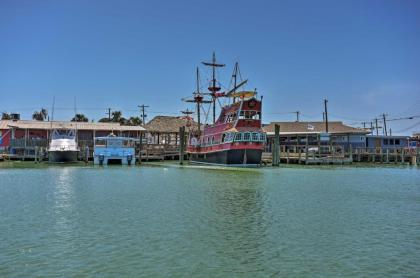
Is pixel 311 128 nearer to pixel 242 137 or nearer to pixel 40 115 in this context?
pixel 242 137

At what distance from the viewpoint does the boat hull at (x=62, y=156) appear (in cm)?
5266

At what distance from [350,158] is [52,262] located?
52830 mm

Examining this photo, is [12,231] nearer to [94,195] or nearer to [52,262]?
[52,262]

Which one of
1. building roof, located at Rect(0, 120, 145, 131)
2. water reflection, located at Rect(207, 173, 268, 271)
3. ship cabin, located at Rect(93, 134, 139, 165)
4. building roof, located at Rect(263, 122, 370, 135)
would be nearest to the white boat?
building roof, located at Rect(0, 120, 145, 131)

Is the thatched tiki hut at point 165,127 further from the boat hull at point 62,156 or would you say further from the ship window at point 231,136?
the ship window at point 231,136

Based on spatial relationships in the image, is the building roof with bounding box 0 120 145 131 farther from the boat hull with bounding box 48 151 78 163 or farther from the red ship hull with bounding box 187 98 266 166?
the red ship hull with bounding box 187 98 266 166

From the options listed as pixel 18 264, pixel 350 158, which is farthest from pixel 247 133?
pixel 18 264

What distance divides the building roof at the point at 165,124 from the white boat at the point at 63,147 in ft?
59.1

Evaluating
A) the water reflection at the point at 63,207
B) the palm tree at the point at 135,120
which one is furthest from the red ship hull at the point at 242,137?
the palm tree at the point at 135,120

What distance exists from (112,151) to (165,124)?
2517cm

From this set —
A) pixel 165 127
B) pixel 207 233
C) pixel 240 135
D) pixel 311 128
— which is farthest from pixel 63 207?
pixel 311 128

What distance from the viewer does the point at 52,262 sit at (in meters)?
10.9

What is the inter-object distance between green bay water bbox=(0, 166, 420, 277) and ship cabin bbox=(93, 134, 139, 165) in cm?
2763

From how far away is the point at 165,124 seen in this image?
7825cm
